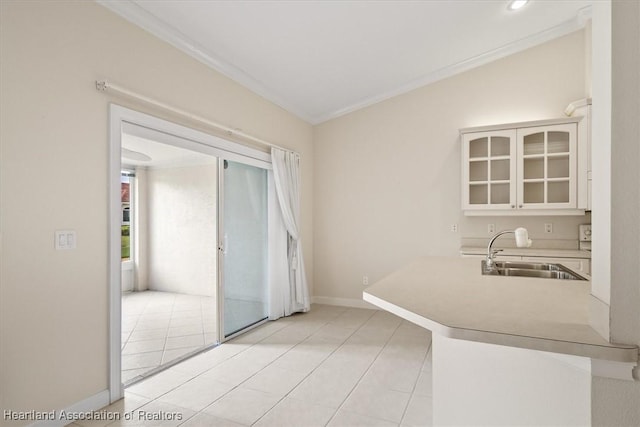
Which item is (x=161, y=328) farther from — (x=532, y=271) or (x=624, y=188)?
(x=624, y=188)

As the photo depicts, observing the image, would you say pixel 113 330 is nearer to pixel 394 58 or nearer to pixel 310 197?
pixel 310 197

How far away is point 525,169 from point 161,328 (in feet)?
14.3

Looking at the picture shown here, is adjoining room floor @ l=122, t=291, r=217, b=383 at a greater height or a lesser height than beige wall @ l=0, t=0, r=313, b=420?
lesser

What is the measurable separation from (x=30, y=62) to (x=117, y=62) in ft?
1.67

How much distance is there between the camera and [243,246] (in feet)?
11.9

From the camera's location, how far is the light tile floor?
6.56 ft

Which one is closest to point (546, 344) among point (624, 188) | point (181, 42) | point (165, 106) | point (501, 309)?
point (501, 309)

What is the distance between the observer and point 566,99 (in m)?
3.60

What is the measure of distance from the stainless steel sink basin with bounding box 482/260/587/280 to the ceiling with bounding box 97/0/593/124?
213 cm

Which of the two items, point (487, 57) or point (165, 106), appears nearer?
point (165, 106)

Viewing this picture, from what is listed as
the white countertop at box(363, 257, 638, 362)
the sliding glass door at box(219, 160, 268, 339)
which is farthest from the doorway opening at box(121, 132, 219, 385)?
the white countertop at box(363, 257, 638, 362)

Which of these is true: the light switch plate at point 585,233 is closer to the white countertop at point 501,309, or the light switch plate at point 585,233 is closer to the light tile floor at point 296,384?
the light tile floor at point 296,384

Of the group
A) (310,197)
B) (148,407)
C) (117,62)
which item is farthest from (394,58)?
(148,407)

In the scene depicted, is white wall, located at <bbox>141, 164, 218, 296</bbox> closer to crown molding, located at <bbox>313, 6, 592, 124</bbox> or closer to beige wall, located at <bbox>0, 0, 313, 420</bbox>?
crown molding, located at <bbox>313, 6, 592, 124</bbox>
